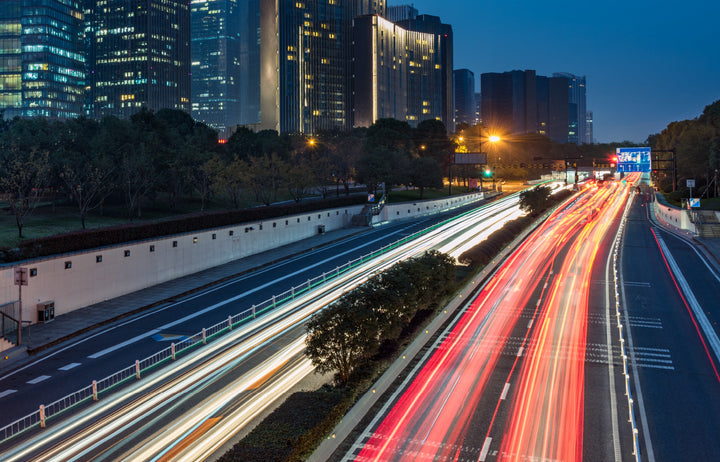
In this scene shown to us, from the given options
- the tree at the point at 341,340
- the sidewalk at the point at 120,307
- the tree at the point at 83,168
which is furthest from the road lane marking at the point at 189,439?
the tree at the point at 83,168

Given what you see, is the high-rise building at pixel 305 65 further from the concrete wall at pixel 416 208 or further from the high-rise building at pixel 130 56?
the concrete wall at pixel 416 208

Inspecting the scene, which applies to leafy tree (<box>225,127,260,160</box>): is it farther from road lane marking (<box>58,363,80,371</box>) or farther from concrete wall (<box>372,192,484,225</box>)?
road lane marking (<box>58,363,80,371</box>)

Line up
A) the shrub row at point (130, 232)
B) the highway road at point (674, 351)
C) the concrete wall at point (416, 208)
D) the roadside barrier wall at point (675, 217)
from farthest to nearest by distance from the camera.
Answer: the concrete wall at point (416, 208) → the roadside barrier wall at point (675, 217) → the shrub row at point (130, 232) → the highway road at point (674, 351)

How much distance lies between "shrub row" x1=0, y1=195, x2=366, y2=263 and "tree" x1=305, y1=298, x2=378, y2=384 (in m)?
18.0

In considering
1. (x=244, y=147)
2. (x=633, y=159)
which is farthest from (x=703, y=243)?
(x=244, y=147)

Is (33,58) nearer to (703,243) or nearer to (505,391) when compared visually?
(703,243)

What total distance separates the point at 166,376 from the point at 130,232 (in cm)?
1831

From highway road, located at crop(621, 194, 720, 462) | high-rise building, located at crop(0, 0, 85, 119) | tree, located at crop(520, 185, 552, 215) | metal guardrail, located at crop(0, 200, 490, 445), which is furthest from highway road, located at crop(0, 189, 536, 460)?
high-rise building, located at crop(0, 0, 85, 119)

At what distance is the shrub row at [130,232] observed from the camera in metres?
28.0

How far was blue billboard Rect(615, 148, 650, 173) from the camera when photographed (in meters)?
58.6

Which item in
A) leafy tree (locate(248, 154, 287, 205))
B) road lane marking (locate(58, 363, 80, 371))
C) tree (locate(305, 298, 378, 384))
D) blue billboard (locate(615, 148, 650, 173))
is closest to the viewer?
tree (locate(305, 298, 378, 384))

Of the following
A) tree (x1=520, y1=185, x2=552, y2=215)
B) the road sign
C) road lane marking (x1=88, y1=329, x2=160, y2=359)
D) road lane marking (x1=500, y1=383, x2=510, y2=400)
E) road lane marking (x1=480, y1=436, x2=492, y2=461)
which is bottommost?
road lane marking (x1=480, y1=436, x2=492, y2=461)

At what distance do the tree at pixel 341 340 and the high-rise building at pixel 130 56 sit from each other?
188 m

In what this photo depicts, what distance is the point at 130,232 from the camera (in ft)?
114
